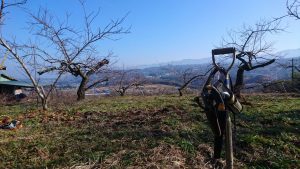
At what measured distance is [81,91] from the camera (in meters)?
16.5

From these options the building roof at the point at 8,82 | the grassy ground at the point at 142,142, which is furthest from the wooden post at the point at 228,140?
the building roof at the point at 8,82

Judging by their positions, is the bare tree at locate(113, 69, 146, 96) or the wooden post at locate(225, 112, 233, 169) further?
the bare tree at locate(113, 69, 146, 96)

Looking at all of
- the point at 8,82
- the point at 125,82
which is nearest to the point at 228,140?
the point at 125,82

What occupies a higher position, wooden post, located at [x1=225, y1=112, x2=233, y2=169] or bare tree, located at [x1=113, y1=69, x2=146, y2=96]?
wooden post, located at [x1=225, y1=112, x2=233, y2=169]

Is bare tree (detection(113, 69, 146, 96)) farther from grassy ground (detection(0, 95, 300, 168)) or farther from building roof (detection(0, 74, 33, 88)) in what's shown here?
grassy ground (detection(0, 95, 300, 168))

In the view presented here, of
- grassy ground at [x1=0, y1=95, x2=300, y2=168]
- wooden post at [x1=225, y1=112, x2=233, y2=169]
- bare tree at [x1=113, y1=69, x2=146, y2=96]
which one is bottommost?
bare tree at [x1=113, y1=69, x2=146, y2=96]

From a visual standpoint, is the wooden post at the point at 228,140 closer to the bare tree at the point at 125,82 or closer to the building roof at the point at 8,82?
the bare tree at the point at 125,82

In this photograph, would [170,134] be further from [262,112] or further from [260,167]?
[262,112]

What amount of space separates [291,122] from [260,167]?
2.76 metres

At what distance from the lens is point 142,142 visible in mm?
4918

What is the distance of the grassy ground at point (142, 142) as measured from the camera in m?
4.29

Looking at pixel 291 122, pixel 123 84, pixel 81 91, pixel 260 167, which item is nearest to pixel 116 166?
pixel 260 167

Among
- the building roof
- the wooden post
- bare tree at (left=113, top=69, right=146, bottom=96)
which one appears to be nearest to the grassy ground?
the wooden post

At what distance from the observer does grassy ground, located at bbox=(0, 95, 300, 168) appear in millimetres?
4293
